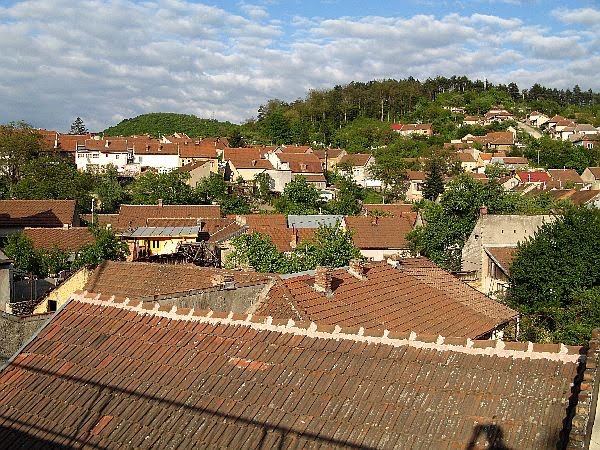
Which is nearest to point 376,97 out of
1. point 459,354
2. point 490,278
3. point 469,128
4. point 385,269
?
point 469,128

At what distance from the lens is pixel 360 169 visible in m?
71.0

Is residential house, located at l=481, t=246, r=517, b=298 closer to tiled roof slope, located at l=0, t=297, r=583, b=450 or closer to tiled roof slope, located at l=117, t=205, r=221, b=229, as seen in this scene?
tiled roof slope, located at l=0, t=297, r=583, b=450

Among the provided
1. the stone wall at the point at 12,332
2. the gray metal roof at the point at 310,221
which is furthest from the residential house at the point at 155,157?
the stone wall at the point at 12,332

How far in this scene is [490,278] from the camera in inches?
985

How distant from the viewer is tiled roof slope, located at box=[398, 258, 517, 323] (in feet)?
52.9

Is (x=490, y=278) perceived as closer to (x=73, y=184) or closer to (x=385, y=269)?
(x=385, y=269)

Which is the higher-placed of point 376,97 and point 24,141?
point 376,97

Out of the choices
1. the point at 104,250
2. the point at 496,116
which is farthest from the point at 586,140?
the point at 104,250

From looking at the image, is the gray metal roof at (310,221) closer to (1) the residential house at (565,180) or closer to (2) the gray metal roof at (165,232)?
(2) the gray metal roof at (165,232)

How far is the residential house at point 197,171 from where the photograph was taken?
189 ft

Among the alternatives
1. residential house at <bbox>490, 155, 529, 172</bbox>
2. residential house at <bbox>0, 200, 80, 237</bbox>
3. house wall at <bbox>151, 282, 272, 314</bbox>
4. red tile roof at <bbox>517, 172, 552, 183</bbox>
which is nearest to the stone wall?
house wall at <bbox>151, 282, 272, 314</bbox>

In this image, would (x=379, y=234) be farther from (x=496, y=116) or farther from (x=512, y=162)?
(x=496, y=116)

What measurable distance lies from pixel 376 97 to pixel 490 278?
8414cm

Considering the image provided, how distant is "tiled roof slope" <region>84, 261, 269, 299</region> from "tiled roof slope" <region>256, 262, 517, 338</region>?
7.97ft
